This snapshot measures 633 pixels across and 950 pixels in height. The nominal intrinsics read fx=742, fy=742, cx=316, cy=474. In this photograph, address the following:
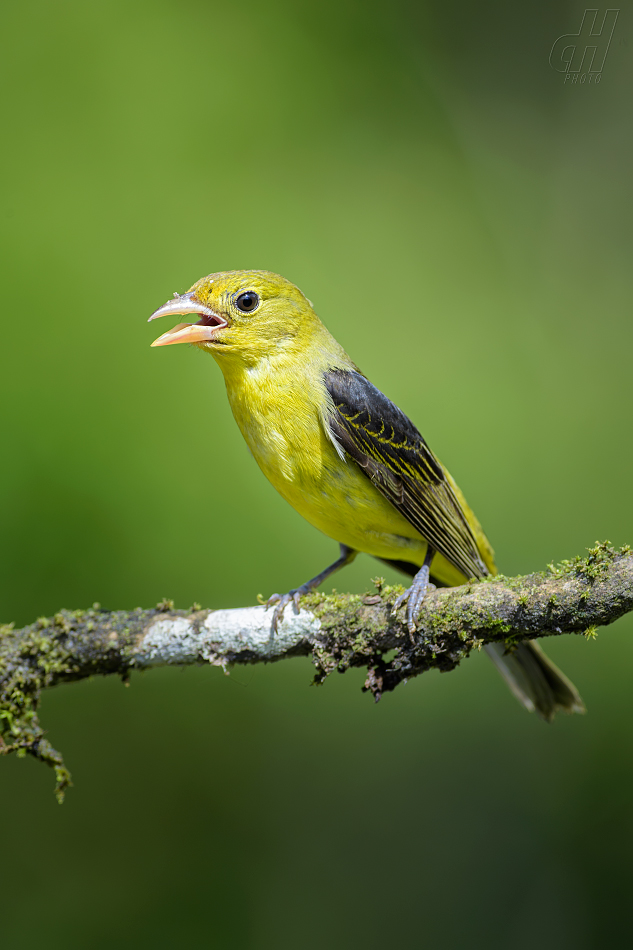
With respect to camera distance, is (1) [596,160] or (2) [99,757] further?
(1) [596,160]

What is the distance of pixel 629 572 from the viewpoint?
8.25 ft

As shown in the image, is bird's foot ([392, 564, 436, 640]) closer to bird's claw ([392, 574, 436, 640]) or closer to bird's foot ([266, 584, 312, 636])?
bird's claw ([392, 574, 436, 640])

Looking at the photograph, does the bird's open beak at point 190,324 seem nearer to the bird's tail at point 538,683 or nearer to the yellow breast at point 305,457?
the yellow breast at point 305,457

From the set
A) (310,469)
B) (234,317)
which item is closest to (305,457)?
(310,469)

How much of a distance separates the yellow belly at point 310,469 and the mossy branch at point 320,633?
0.43 meters

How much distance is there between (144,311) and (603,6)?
4.89 meters

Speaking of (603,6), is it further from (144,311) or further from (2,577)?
(2,577)

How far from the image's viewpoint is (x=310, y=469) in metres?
3.36

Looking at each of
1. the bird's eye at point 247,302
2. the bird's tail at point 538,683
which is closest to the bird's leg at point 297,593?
the bird's tail at point 538,683

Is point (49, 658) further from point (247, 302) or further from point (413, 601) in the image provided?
point (247, 302)

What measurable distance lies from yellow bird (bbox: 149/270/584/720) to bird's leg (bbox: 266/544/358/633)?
2cm

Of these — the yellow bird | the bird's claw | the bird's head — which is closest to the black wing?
the yellow bird

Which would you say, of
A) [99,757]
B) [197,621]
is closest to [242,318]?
[197,621]

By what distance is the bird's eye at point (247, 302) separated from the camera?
11.6 feet
